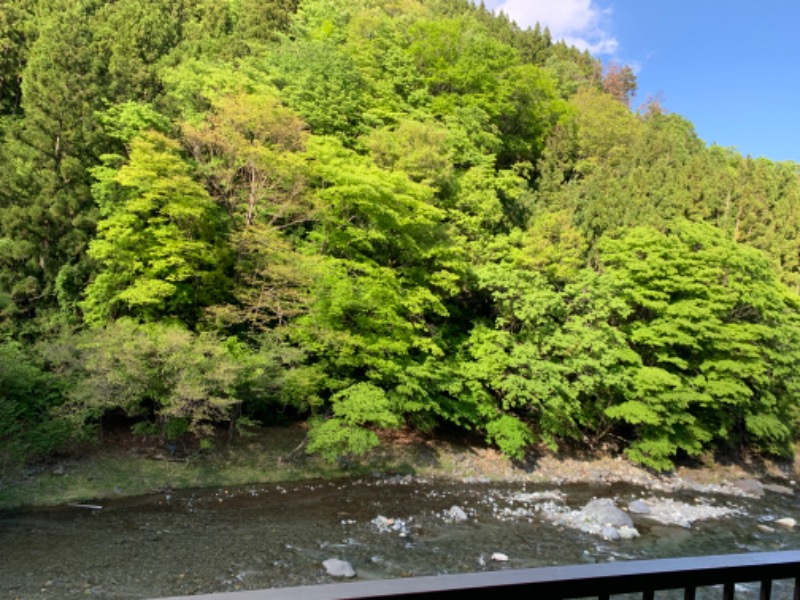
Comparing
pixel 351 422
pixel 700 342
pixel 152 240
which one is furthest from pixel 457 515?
pixel 152 240

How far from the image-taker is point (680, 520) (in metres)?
14.0

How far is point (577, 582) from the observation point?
145cm

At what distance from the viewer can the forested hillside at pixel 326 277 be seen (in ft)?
48.4

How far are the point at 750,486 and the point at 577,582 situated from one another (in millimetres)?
21040

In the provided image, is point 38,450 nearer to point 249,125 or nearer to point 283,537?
point 283,537

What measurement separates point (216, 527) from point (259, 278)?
8.18 m

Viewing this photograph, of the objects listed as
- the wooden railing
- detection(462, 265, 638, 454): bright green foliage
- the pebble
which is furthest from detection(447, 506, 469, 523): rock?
the wooden railing

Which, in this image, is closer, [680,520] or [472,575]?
[472,575]

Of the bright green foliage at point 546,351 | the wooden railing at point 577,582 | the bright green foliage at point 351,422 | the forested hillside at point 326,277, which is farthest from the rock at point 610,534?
the wooden railing at point 577,582

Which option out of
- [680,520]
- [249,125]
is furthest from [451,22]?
[680,520]

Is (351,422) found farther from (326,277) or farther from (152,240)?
(152,240)

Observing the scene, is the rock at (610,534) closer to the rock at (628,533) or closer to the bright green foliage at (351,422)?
the rock at (628,533)

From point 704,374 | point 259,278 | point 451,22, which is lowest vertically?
point 704,374

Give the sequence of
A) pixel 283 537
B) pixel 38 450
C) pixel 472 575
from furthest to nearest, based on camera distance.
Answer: pixel 38 450, pixel 283 537, pixel 472 575
